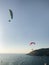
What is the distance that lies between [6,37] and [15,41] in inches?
17.6

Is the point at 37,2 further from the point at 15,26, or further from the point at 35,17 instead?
the point at 15,26

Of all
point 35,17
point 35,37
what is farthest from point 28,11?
point 35,37

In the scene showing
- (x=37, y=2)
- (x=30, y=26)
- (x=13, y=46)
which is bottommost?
(x=13, y=46)

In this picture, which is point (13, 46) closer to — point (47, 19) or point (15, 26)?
point (15, 26)

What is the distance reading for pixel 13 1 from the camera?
29.1 ft

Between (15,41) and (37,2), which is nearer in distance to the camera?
(37,2)

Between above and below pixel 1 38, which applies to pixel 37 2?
above

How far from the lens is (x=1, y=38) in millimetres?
8930

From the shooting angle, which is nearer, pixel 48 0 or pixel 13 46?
pixel 48 0

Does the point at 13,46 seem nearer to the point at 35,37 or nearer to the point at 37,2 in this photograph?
the point at 35,37

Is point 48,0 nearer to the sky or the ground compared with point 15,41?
nearer to the sky

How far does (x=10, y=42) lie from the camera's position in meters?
9.22

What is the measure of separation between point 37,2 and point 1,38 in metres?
1.81

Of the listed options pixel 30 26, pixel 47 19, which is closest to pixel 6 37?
pixel 30 26
